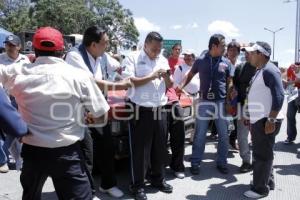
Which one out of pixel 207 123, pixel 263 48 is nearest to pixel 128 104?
pixel 207 123

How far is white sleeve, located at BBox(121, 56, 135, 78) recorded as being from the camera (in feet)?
14.8

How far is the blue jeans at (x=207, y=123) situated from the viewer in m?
5.57

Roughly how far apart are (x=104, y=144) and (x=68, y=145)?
166cm

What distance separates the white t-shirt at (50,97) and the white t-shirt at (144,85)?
5.54 feet

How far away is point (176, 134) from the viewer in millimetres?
5422

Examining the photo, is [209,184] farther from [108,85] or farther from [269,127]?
[108,85]

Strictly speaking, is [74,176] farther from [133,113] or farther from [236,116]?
[236,116]

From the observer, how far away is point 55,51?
284cm

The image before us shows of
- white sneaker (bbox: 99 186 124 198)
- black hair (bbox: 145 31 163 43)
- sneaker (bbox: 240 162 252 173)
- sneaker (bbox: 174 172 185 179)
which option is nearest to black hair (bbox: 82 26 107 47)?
black hair (bbox: 145 31 163 43)

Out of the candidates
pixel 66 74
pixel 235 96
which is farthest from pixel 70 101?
pixel 235 96

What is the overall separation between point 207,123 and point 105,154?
1783 millimetres

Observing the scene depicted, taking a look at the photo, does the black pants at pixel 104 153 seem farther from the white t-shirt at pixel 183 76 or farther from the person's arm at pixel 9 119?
the white t-shirt at pixel 183 76

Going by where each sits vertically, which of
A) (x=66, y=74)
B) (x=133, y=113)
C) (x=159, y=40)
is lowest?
(x=133, y=113)

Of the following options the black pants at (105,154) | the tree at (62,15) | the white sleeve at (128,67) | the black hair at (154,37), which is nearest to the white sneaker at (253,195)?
the black pants at (105,154)
